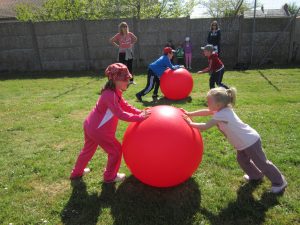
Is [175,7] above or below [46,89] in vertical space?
above

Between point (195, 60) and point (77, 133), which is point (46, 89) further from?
point (195, 60)

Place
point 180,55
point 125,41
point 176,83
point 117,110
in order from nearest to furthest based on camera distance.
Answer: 1. point 117,110
2. point 176,83
3. point 125,41
4. point 180,55

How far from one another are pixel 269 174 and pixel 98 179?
239 cm

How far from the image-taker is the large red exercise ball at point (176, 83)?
28.6 ft

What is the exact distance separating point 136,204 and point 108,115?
1.22 meters

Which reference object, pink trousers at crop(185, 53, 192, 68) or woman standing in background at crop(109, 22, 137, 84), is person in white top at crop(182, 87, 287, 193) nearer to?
woman standing in background at crop(109, 22, 137, 84)

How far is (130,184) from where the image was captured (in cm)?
448

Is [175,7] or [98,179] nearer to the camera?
[98,179]

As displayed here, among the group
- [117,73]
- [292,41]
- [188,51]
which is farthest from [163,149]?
[292,41]

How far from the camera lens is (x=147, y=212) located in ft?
12.5

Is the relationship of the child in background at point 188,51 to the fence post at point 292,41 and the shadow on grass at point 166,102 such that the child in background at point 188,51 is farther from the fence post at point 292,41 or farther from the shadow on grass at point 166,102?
the shadow on grass at point 166,102

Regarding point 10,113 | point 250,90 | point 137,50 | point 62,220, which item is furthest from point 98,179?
point 137,50

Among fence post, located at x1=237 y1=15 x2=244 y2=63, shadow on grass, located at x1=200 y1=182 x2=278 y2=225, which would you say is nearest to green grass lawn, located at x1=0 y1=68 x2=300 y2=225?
shadow on grass, located at x1=200 y1=182 x2=278 y2=225

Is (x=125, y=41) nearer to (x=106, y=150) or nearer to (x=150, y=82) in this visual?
(x=150, y=82)
